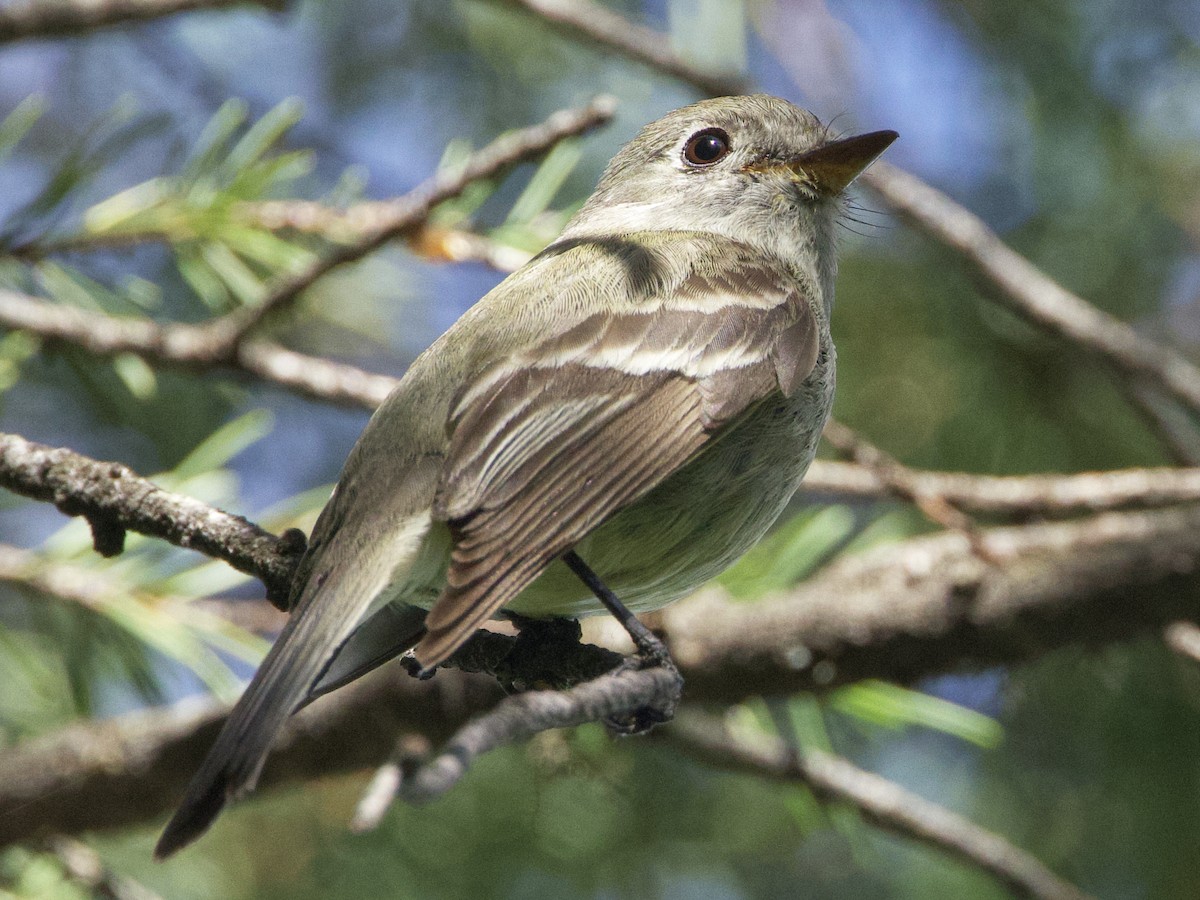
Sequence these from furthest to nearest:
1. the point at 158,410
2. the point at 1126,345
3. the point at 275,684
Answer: the point at 158,410
the point at 1126,345
the point at 275,684

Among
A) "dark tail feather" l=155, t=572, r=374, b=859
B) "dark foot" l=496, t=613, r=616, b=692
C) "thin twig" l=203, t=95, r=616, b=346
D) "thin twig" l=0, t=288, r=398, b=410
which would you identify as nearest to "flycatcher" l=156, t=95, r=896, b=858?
"dark tail feather" l=155, t=572, r=374, b=859

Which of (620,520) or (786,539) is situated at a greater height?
(620,520)

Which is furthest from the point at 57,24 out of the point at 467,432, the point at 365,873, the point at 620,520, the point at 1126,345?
the point at 1126,345

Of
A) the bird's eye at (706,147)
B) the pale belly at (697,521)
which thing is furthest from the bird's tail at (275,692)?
the bird's eye at (706,147)

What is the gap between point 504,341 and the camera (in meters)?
2.79

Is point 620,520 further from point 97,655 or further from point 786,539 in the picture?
point 97,655

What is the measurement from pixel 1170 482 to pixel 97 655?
9.50 feet

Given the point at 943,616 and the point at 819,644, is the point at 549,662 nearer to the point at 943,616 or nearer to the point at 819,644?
the point at 819,644

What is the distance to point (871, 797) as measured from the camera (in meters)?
3.36

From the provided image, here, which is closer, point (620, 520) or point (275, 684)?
point (275, 684)

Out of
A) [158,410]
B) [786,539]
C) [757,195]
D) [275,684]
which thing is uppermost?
[757,195]

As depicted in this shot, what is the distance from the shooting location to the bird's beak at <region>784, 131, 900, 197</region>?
3250 mm

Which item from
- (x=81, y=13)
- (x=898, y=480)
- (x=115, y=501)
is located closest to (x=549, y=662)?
(x=115, y=501)

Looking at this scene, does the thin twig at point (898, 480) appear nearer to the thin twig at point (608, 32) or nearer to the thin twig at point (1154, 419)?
the thin twig at point (1154, 419)
